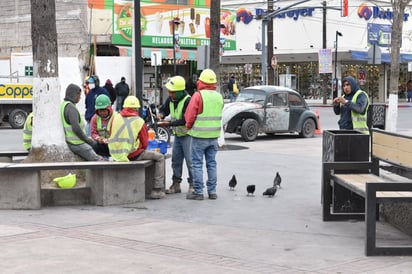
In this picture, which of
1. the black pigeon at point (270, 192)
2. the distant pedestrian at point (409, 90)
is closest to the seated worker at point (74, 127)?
the black pigeon at point (270, 192)

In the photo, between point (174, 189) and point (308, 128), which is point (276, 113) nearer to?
point (308, 128)

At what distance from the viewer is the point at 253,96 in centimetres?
2073

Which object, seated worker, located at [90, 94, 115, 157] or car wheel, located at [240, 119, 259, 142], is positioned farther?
car wheel, located at [240, 119, 259, 142]

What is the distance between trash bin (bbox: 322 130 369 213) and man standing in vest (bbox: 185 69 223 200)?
1.97m

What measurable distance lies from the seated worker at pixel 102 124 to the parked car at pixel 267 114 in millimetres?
9365

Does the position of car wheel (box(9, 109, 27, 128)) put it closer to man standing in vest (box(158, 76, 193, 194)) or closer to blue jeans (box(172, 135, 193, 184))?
man standing in vest (box(158, 76, 193, 194))

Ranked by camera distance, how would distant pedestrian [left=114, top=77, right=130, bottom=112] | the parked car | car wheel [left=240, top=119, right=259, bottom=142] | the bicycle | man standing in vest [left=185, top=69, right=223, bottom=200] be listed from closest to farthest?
man standing in vest [left=185, top=69, right=223, bottom=200] → the bicycle → car wheel [left=240, top=119, right=259, bottom=142] → the parked car → distant pedestrian [left=114, top=77, right=130, bottom=112]

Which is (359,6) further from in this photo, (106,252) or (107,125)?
(106,252)

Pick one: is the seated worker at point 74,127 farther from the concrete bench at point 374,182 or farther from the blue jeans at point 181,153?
the concrete bench at point 374,182

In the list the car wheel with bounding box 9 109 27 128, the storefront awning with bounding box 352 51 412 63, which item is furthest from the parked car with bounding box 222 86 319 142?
the storefront awning with bounding box 352 51 412 63

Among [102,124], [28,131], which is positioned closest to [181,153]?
[102,124]

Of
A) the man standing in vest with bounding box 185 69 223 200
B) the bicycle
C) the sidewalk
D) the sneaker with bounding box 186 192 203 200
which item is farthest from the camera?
the bicycle

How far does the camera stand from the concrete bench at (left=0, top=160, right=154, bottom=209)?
29.2ft

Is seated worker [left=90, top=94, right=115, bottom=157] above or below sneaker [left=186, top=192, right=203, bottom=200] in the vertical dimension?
above
